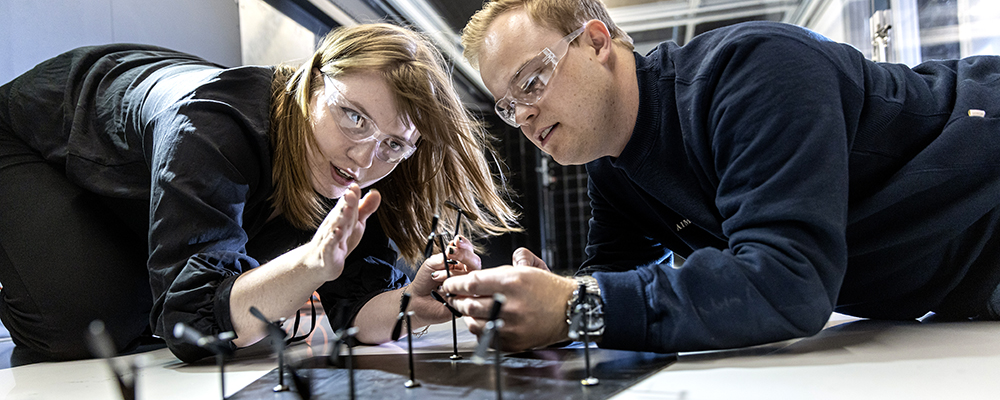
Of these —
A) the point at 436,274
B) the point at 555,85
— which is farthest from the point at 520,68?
the point at 436,274

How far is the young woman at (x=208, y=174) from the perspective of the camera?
119cm

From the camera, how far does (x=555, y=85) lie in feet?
4.12

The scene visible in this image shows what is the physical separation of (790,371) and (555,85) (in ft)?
2.23

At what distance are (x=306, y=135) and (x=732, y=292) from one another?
96cm

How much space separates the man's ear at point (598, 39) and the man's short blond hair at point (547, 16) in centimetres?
3

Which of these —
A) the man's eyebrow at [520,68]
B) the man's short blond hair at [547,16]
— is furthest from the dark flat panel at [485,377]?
the man's short blond hair at [547,16]

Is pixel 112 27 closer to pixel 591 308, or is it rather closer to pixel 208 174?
pixel 208 174

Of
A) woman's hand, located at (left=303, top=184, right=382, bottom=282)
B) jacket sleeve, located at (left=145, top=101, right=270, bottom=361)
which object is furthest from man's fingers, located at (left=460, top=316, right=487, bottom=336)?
jacket sleeve, located at (left=145, top=101, right=270, bottom=361)

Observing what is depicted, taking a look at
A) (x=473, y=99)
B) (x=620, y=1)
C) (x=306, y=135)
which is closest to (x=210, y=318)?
(x=306, y=135)

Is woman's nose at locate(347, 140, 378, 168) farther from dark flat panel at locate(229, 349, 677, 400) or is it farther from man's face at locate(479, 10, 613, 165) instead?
dark flat panel at locate(229, 349, 677, 400)

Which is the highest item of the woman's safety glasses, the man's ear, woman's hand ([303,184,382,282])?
the man's ear

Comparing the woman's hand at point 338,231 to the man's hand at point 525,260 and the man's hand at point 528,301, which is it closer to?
the man's hand at point 528,301

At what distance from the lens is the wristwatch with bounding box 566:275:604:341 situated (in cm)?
87

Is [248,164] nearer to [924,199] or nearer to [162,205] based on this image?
[162,205]
